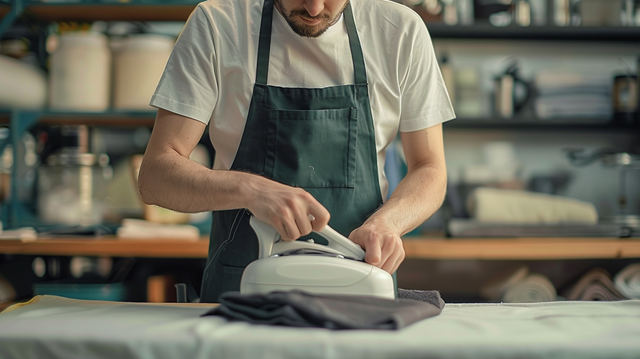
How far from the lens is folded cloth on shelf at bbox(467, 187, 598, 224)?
2.11 m

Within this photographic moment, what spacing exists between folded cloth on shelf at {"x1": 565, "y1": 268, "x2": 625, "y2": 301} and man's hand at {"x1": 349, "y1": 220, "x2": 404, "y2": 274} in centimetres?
151

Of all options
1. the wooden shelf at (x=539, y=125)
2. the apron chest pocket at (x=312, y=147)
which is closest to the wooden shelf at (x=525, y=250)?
the wooden shelf at (x=539, y=125)

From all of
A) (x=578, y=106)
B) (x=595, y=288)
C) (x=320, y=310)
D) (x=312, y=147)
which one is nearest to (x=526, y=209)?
(x=595, y=288)

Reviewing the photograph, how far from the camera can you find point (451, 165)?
8.07 feet

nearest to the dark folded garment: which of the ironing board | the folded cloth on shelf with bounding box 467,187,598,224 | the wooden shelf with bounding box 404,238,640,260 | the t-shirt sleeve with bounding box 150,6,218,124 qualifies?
the ironing board

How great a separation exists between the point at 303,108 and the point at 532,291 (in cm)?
143

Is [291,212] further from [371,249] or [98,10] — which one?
[98,10]

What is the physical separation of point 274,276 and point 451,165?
1817 millimetres

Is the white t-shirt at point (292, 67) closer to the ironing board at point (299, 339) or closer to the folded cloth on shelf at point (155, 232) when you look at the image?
the ironing board at point (299, 339)

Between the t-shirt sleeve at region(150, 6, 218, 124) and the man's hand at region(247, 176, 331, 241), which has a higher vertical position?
the t-shirt sleeve at region(150, 6, 218, 124)

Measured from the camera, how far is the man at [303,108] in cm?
109

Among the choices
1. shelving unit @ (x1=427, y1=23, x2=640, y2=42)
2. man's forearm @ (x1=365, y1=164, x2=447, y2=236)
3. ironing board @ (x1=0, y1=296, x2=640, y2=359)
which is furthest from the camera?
shelving unit @ (x1=427, y1=23, x2=640, y2=42)

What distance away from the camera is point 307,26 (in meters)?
1.13

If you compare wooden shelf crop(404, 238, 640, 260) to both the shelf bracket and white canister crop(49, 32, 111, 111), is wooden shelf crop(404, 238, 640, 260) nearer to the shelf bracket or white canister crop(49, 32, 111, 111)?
white canister crop(49, 32, 111, 111)
